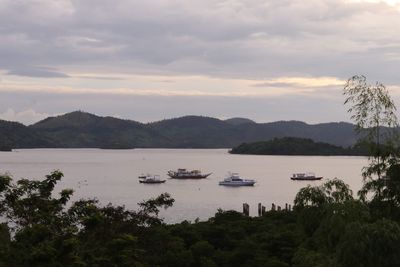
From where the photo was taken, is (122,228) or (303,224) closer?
(303,224)

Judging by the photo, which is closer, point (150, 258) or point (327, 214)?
point (327, 214)

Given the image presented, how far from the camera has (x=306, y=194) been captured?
2100cm

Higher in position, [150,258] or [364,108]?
[364,108]

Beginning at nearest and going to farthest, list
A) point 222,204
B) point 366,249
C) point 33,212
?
point 366,249 → point 33,212 → point 222,204

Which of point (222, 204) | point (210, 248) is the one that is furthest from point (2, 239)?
point (222, 204)

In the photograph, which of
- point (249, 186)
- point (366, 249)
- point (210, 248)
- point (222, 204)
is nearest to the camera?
point (366, 249)

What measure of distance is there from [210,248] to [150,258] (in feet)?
24.2

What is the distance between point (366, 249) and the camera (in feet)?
46.8

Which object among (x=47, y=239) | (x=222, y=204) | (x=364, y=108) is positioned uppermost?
(x=364, y=108)

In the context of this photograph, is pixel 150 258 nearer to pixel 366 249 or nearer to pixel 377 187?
pixel 377 187

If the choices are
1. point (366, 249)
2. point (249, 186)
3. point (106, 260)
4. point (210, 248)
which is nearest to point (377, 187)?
point (366, 249)

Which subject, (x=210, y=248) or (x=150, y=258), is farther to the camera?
(x=210, y=248)

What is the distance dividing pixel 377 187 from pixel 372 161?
4.22 feet

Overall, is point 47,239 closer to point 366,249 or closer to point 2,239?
point 2,239
